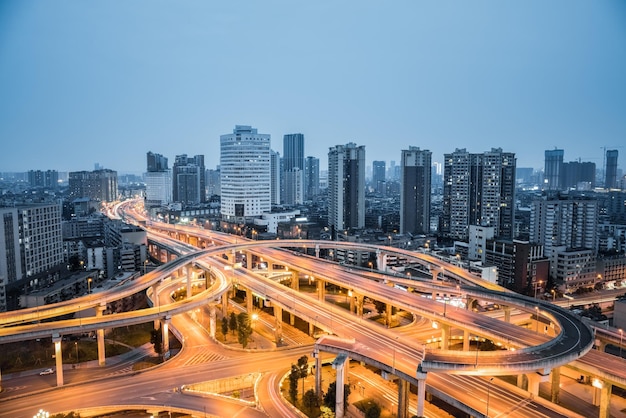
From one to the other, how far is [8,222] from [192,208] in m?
66.4

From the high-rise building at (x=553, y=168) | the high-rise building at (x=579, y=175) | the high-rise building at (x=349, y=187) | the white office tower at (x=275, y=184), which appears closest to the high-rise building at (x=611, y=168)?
the high-rise building at (x=579, y=175)

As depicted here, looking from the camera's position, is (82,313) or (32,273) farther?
(32,273)

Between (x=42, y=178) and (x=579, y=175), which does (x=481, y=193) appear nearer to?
(x=579, y=175)

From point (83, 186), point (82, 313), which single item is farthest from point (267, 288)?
point (83, 186)

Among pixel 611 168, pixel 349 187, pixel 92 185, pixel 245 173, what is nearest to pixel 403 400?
pixel 349 187

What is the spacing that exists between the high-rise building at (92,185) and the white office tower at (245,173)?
245 ft

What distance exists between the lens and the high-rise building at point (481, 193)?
275 ft

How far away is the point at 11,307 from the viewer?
4556cm

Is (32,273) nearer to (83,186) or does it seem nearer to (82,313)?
(82,313)

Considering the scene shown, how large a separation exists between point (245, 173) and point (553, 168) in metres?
142

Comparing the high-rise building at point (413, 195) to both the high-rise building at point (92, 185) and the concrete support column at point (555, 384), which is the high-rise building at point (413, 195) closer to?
the concrete support column at point (555, 384)

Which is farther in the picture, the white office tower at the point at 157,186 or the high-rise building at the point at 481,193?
the white office tower at the point at 157,186

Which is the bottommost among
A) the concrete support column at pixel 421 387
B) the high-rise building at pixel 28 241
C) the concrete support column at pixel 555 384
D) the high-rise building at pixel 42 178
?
the concrete support column at pixel 555 384

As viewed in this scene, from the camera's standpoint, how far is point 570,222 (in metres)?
65.9
